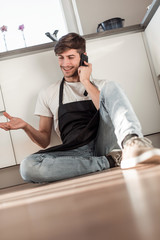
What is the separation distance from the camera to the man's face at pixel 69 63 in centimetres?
192

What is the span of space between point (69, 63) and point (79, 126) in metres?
0.45

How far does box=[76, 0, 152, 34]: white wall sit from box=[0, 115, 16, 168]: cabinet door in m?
1.58

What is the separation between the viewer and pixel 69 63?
1.93 meters

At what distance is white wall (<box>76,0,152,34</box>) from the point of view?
3154mm

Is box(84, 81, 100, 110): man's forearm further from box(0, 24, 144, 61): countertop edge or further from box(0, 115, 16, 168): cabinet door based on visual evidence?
box(0, 115, 16, 168): cabinet door

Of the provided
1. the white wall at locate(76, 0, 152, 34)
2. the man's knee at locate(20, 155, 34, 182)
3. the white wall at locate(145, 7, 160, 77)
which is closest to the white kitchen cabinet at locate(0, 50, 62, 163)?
the man's knee at locate(20, 155, 34, 182)

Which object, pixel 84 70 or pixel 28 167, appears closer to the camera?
pixel 28 167

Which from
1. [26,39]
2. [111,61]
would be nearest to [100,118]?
[111,61]

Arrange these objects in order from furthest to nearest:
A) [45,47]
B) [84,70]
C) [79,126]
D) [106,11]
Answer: [106,11], [45,47], [84,70], [79,126]

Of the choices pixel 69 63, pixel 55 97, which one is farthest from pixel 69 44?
pixel 55 97

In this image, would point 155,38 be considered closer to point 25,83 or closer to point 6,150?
point 25,83

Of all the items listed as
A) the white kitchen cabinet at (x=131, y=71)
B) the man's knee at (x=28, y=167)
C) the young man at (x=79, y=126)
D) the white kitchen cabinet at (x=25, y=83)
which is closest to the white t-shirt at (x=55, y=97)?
the young man at (x=79, y=126)

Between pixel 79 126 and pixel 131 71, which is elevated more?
pixel 131 71

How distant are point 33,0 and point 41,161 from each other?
2206 millimetres
